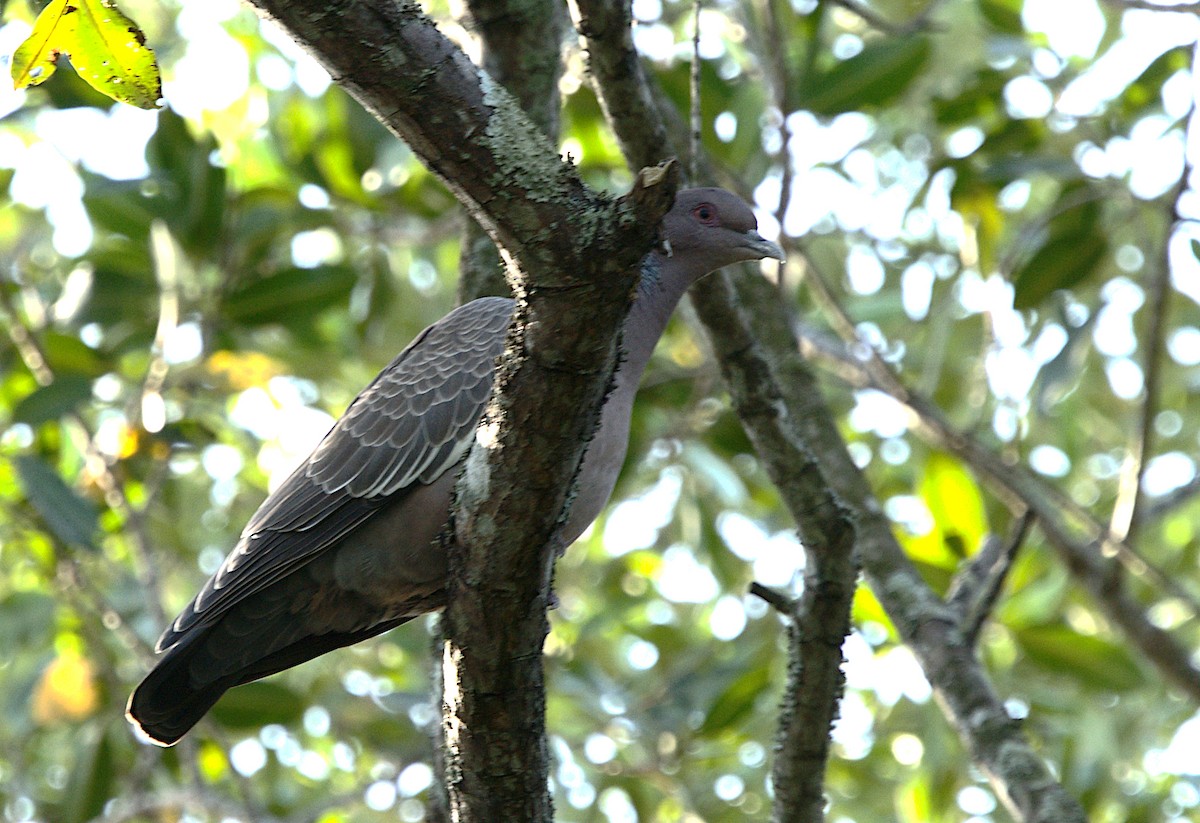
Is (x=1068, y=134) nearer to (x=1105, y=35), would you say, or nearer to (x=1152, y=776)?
(x=1105, y=35)

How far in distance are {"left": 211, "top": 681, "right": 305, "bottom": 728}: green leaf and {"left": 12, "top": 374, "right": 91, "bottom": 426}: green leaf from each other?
1.39 m

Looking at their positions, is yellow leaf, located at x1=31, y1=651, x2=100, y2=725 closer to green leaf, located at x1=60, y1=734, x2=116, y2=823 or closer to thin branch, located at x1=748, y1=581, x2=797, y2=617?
green leaf, located at x1=60, y1=734, x2=116, y2=823

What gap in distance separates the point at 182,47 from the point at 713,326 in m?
4.13

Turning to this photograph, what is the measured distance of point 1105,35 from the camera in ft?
19.5

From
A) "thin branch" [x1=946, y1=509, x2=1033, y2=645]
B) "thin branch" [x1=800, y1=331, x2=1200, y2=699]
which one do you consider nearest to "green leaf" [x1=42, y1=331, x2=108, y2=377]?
"thin branch" [x1=800, y1=331, x2=1200, y2=699]

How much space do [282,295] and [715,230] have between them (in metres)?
2.33

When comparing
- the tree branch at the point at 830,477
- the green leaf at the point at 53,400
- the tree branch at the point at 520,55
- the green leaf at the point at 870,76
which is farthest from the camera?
the green leaf at the point at 870,76

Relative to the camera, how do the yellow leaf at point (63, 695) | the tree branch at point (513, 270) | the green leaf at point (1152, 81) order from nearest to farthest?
1. the tree branch at point (513, 270)
2. the green leaf at point (1152, 81)
3. the yellow leaf at point (63, 695)

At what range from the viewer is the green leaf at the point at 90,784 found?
540cm

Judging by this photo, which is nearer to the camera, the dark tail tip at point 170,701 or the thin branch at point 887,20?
the dark tail tip at point 170,701

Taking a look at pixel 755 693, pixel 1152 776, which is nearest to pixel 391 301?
pixel 755 693

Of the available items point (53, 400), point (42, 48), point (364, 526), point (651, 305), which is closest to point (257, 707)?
point (53, 400)

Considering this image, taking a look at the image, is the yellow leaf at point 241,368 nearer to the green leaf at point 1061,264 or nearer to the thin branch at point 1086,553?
the thin branch at point 1086,553

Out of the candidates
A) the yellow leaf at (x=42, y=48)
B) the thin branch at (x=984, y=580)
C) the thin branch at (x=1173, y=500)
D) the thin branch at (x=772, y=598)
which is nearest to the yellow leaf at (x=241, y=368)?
the thin branch at (x=984, y=580)
